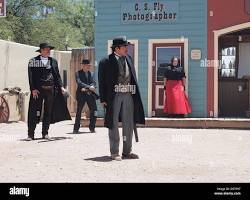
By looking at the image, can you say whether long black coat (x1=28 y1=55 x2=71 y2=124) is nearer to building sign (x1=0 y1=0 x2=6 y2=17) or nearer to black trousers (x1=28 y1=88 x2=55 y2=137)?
black trousers (x1=28 y1=88 x2=55 y2=137)

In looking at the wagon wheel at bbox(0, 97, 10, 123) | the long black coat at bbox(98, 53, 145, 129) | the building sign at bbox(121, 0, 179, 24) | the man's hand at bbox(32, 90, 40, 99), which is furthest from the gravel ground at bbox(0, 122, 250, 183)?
the building sign at bbox(121, 0, 179, 24)

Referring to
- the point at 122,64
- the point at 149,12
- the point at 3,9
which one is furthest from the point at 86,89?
the point at 122,64

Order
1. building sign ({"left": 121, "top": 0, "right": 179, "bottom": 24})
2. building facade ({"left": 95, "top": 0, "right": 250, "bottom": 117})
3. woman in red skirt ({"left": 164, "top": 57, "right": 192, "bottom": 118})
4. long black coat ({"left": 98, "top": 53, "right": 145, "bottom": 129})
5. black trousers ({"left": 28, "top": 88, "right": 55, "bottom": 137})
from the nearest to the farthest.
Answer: long black coat ({"left": 98, "top": 53, "right": 145, "bottom": 129}), black trousers ({"left": 28, "top": 88, "right": 55, "bottom": 137}), woman in red skirt ({"left": 164, "top": 57, "right": 192, "bottom": 118}), building facade ({"left": 95, "top": 0, "right": 250, "bottom": 117}), building sign ({"left": 121, "top": 0, "right": 179, "bottom": 24})

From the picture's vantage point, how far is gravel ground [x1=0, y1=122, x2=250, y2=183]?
7078mm

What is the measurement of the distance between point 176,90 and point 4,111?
491 centimetres

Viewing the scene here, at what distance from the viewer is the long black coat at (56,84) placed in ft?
37.0

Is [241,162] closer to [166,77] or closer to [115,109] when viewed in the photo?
[115,109]

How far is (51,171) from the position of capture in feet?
24.5

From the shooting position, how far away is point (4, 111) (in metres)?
→ 16.4

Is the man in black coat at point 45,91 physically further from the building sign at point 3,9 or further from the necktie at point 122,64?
the necktie at point 122,64

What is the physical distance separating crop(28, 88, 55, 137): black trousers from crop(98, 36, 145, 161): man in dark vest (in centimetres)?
302

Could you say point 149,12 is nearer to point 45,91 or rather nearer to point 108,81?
point 45,91

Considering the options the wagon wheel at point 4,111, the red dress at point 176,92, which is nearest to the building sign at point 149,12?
the red dress at point 176,92

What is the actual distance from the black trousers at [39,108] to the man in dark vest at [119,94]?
3018mm
